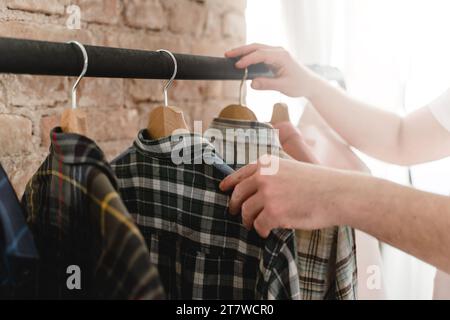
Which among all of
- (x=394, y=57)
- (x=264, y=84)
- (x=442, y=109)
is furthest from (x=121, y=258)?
(x=394, y=57)

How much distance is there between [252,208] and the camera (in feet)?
2.00

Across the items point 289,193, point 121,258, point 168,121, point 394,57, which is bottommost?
point 121,258

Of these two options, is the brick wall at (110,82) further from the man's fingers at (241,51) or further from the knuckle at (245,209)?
the knuckle at (245,209)

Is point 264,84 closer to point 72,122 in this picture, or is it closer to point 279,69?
point 279,69

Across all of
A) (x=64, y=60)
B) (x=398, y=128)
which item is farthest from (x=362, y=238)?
(x=64, y=60)

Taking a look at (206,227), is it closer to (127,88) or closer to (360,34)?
(127,88)

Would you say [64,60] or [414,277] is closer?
[64,60]

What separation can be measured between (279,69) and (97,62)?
48 centimetres

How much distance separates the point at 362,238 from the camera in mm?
968

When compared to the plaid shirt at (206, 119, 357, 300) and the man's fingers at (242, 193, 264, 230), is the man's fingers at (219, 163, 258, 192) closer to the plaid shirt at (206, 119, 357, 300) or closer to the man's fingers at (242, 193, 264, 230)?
the man's fingers at (242, 193, 264, 230)

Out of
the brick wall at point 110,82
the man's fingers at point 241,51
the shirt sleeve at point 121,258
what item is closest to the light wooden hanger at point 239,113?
the man's fingers at point 241,51

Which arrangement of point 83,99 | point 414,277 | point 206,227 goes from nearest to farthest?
point 206,227, point 83,99, point 414,277
